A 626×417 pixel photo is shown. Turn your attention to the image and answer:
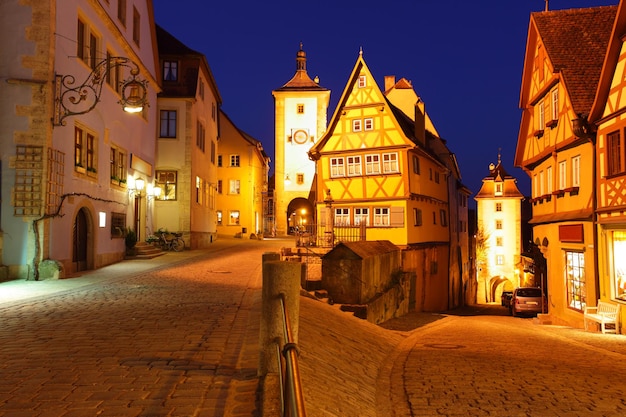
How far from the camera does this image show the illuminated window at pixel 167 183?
3083 centimetres

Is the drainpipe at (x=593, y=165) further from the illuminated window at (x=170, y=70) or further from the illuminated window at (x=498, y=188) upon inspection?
the illuminated window at (x=498, y=188)

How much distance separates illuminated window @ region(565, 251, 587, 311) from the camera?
19078 mm

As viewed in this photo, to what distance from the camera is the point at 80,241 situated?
18609 mm

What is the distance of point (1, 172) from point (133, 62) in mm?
10734

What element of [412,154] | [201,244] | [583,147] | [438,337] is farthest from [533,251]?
[201,244]

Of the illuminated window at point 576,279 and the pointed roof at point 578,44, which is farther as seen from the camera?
the pointed roof at point 578,44

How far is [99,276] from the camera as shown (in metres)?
16.6

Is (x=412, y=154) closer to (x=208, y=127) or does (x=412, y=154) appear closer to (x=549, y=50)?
(x=549, y=50)

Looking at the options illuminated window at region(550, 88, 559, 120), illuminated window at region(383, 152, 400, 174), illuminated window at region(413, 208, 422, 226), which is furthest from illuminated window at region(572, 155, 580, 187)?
illuminated window at region(413, 208, 422, 226)

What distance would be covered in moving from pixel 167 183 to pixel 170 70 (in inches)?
285

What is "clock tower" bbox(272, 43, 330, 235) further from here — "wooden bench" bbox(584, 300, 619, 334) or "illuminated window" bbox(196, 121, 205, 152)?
"wooden bench" bbox(584, 300, 619, 334)

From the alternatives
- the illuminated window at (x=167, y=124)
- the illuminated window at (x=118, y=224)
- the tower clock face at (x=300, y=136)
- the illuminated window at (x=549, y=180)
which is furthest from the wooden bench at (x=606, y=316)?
the tower clock face at (x=300, y=136)

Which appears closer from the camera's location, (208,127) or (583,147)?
(583,147)

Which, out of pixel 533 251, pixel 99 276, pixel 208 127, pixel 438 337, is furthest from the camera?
pixel 208 127
